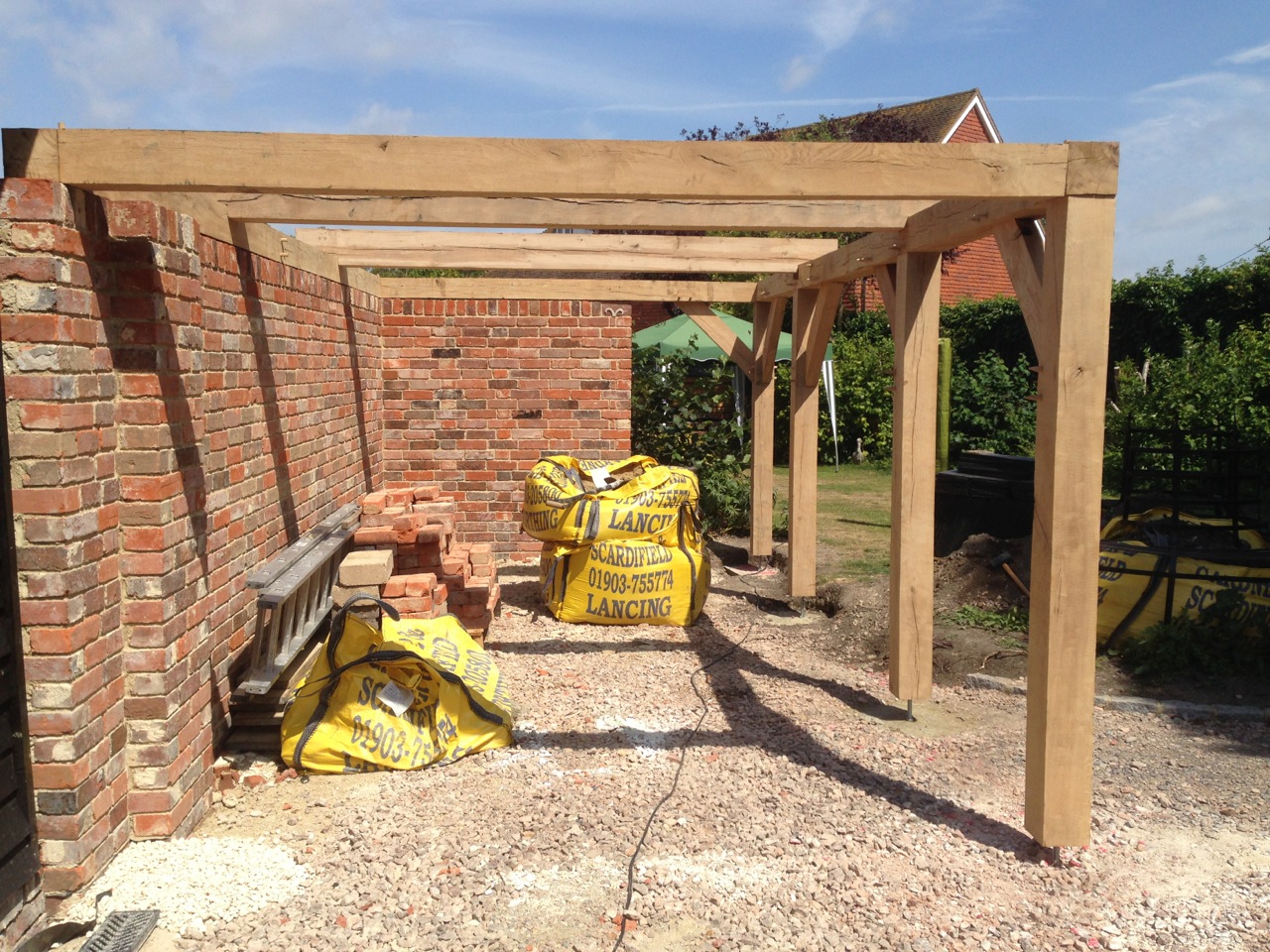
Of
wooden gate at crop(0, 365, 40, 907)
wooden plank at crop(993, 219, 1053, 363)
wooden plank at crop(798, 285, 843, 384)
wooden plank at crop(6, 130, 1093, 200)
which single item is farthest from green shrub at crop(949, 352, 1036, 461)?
wooden gate at crop(0, 365, 40, 907)

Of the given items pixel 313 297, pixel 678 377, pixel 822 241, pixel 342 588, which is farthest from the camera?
pixel 678 377

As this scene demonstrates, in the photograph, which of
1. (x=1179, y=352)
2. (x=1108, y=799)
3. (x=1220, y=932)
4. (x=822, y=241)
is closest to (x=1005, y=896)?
(x=1220, y=932)

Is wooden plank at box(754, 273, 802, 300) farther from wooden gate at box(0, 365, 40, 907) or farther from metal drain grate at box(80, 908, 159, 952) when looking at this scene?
metal drain grate at box(80, 908, 159, 952)

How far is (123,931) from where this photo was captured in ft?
9.61

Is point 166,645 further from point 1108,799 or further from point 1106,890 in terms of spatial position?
point 1108,799

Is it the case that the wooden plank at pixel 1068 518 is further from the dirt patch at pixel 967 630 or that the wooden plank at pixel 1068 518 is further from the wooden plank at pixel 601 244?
the wooden plank at pixel 601 244

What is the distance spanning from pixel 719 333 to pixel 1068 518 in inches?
225

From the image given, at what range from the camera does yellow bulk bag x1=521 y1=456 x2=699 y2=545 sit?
6836 mm

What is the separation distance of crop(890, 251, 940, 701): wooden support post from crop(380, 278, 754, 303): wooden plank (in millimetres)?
3803

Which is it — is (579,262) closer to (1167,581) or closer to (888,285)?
(888,285)

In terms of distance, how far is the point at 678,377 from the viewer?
1049cm

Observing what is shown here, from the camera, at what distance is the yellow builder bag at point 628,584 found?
6887 millimetres

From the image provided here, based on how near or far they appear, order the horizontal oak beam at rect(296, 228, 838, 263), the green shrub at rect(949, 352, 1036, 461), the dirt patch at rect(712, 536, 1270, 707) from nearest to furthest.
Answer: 1. the dirt patch at rect(712, 536, 1270, 707)
2. the horizontal oak beam at rect(296, 228, 838, 263)
3. the green shrub at rect(949, 352, 1036, 461)

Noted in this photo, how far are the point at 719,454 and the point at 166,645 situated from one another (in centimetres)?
753
